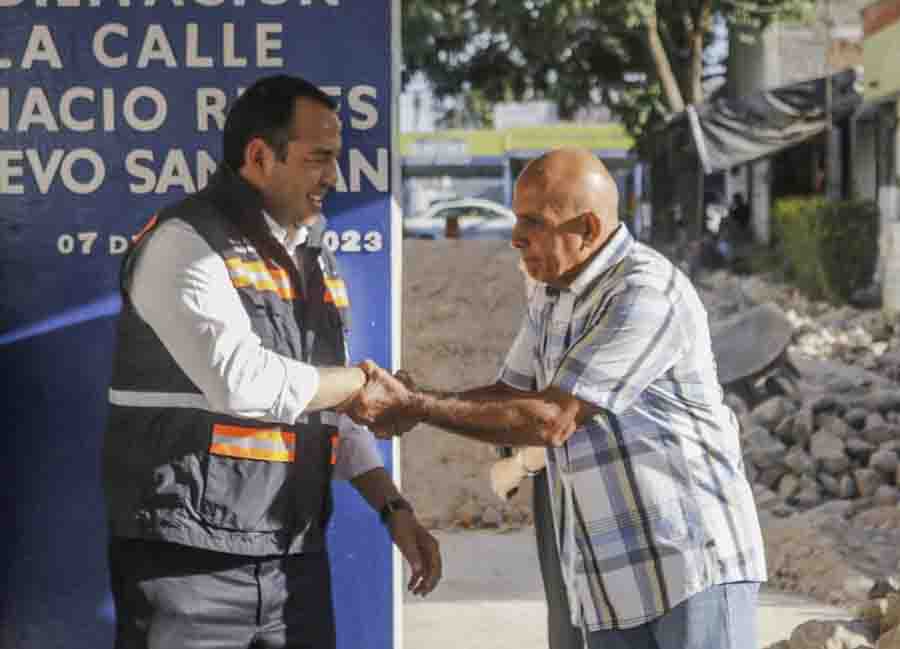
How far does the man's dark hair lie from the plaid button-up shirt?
0.70m

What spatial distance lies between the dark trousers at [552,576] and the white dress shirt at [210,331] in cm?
86

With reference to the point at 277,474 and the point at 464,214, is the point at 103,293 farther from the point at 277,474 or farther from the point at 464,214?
the point at 464,214

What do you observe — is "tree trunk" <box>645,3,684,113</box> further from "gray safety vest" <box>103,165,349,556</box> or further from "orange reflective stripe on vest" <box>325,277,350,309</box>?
"gray safety vest" <box>103,165,349,556</box>

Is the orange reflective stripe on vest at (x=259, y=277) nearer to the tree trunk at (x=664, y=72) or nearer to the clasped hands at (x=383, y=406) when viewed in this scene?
the clasped hands at (x=383, y=406)

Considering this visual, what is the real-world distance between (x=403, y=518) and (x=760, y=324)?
8769 mm

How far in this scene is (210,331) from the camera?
288 cm

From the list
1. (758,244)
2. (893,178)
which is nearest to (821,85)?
(893,178)

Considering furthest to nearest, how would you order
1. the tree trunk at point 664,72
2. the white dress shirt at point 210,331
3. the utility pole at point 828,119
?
the tree trunk at point 664,72 < the utility pole at point 828,119 < the white dress shirt at point 210,331

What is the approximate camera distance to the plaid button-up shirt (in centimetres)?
299

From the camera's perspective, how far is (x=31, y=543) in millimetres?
4105

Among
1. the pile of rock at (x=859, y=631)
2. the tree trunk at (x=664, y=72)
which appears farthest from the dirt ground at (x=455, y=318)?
the tree trunk at (x=664, y=72)

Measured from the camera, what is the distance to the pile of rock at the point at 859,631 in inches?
188

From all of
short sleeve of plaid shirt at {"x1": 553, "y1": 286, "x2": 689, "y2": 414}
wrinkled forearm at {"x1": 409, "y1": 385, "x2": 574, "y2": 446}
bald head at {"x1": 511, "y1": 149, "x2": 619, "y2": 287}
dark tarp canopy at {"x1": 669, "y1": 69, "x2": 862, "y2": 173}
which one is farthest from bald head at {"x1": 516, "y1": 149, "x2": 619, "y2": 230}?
dark tarp canopy at {"x1": 669, "y1": 69, "x2": 862, "y2": 173}

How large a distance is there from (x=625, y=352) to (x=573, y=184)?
375 mm
